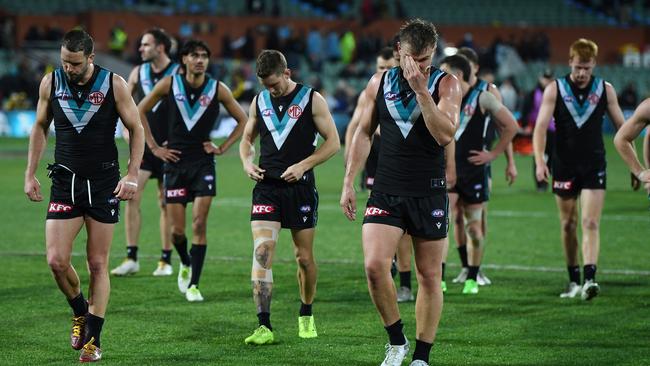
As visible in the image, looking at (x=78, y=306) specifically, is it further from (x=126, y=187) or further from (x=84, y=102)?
(x=84, y=102)

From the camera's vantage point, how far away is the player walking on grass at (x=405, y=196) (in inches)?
292

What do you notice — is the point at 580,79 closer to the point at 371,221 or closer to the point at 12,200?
the point at 371,221

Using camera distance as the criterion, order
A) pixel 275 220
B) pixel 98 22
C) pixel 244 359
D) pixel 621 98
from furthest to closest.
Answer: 1. pixel 98 22
2. pixel 621 98
3. pixel 275 220
4. pixel 244 359

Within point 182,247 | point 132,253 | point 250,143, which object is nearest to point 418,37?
point 250,143

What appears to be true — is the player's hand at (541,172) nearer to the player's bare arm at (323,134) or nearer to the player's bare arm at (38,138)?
the player's bare arm at (323,134)

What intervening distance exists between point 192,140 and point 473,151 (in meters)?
2.73

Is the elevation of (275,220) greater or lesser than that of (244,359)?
greater

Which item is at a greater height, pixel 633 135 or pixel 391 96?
pixel 391 96

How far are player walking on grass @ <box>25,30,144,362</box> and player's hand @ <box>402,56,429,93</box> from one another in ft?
7.14

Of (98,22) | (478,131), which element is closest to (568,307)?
(478,131)

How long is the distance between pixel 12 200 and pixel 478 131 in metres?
10.5

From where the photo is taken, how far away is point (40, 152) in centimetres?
824

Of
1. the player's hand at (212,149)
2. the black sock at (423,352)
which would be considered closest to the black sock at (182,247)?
the player's hand at (212,149)

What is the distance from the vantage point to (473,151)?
11203mm
